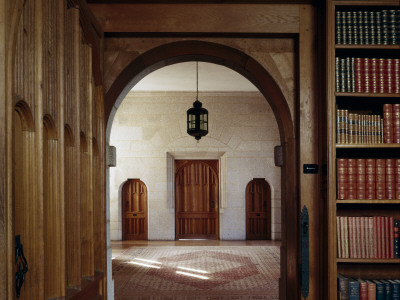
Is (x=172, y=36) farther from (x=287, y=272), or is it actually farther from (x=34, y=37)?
(x=287, y=272)

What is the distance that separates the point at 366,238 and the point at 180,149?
6827 mm

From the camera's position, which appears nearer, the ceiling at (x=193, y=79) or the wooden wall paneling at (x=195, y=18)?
the wooden wall paneling at (x=195, y=18)

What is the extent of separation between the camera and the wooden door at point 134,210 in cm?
953

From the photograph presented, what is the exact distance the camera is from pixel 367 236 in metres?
2.77

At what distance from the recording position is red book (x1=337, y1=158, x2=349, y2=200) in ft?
9.07

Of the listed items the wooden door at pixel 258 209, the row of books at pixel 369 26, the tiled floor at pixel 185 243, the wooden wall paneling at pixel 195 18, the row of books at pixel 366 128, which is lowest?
the tiled floor at pixel 185 243

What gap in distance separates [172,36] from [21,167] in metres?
1.78

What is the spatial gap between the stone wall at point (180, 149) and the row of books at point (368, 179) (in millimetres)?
6585

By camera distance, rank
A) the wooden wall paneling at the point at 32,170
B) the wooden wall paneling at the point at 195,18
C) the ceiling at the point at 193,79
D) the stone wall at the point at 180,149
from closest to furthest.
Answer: the wooden wall paneling at the point at 32,170
the wooden wall paneling at the point at 195,18
the ceiling at the point at 193,79
the stone wall at the point at 180,149

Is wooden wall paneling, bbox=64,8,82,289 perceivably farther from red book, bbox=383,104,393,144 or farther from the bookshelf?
red book, bbox=383,104,393,144

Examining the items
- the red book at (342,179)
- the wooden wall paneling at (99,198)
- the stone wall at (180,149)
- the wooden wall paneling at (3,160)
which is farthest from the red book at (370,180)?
the stone wall at (180,149)

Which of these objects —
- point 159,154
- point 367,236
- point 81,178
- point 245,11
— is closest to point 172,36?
point 245,11

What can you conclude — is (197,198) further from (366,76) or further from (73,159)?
Result: (73,159)

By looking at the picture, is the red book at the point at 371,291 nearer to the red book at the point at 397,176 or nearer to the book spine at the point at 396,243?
the book spine at the point at 396,243
